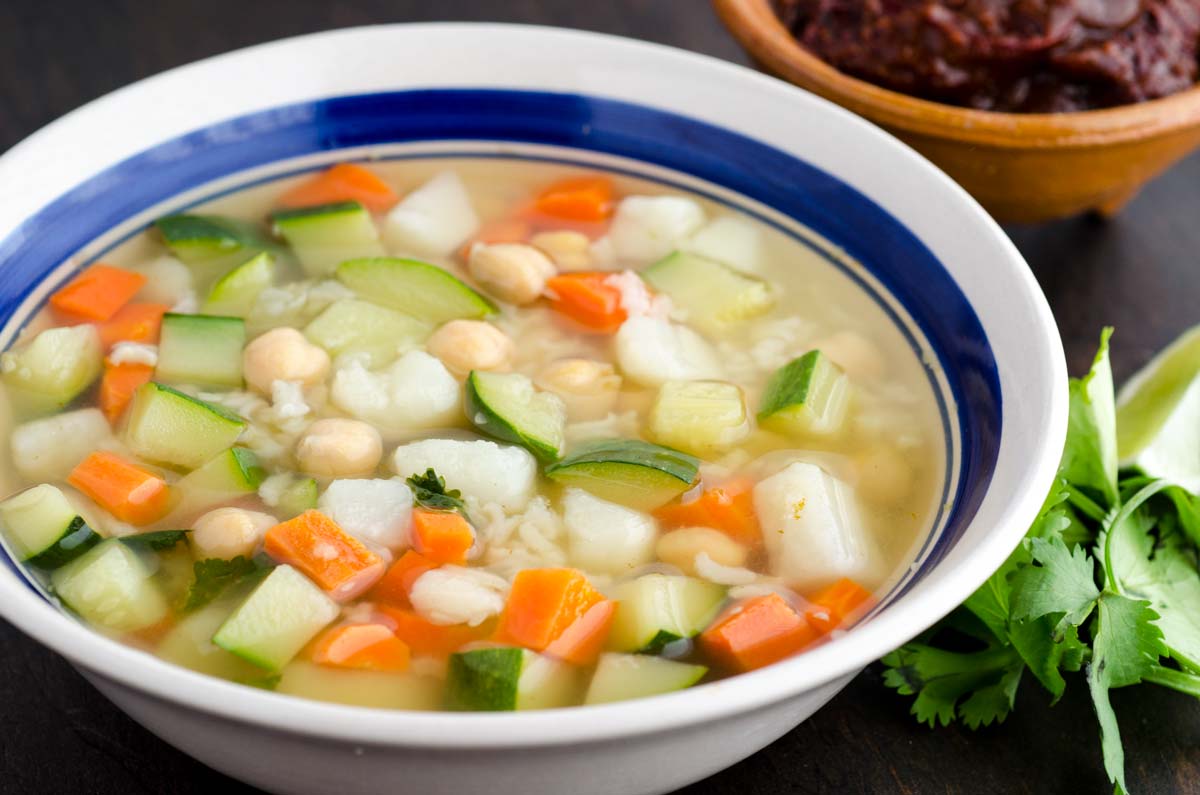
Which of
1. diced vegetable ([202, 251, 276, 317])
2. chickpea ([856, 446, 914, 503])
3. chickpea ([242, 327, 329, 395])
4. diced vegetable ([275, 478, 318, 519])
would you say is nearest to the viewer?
diced vegetable ([275, 478, 318, 519])

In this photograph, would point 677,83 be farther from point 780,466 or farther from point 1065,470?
point 1065,470

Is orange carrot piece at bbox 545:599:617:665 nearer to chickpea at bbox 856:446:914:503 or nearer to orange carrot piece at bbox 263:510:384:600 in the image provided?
orange carrot piece at bbox 263:510:384:600

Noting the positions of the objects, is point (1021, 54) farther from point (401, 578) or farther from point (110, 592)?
point (110, 592)

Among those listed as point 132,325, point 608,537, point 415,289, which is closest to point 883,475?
point 608,537

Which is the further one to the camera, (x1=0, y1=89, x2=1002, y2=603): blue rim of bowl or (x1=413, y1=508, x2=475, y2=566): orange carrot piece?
(x1=0, y1=89, x2=1002, y2=603): blue rim of bowl

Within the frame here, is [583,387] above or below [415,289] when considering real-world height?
below

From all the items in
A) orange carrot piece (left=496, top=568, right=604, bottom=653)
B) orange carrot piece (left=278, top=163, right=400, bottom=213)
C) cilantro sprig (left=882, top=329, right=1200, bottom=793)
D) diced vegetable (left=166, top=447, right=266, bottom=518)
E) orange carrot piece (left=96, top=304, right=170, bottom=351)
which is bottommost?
cilantro sprig (left=882, top=329, right=1200, bottom=793)

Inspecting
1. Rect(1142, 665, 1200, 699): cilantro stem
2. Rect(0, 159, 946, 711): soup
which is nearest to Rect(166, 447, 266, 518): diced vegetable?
Rect(0, 159, 946, 711): soup

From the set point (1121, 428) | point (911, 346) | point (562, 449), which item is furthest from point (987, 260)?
point (562, 449)
